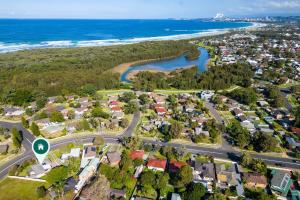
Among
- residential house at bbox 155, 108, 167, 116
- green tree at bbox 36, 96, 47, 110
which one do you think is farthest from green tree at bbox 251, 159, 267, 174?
green tree at bbox 36, 96, 47, 110

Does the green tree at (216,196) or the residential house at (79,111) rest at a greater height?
the residential house at (79,111)

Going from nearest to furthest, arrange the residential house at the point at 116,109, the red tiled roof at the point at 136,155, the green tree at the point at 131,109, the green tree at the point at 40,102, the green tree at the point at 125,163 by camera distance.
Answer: the green tree at the point at 125,163 < the red tiled roof at the point at 136,155 < the green tree at the point at 131,109 < the residential house at the point at 116,109 < the green tree at the point at 40,102

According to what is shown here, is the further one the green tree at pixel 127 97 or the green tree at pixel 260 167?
the green tree at pixel 127 97

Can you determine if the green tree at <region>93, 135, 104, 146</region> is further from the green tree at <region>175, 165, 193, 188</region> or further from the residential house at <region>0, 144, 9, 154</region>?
the green tree at <region>175, 165, 193, 188</region>

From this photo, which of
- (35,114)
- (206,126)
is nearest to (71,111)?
(35,114)

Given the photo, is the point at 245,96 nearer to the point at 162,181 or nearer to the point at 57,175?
the point at 162,181

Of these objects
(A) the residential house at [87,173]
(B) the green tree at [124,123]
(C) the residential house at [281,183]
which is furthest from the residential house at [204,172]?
(B) the green tree at [124,123]

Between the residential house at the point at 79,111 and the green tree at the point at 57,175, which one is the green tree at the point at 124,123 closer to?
the residential house at the point at 79,111

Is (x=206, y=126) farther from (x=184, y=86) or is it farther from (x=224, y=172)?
(x=184, y=86)
